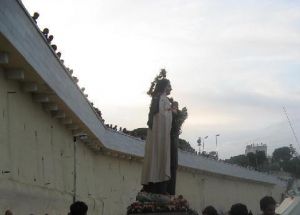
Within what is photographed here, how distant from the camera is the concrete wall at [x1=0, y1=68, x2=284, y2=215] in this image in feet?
32.8

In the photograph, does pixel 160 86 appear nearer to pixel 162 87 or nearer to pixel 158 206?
pixel 162 87

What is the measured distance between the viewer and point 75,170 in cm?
1568

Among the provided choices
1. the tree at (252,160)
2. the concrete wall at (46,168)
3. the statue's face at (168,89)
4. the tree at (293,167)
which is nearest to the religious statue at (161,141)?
the statue's face at (168,89)

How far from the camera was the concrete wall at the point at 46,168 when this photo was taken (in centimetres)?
999

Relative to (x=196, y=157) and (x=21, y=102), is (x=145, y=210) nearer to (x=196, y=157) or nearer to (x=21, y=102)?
(x=21, y=102)

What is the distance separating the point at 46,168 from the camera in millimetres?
12508

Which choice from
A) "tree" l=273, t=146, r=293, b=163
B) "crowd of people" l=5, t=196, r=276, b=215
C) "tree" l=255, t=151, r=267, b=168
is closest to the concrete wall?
"crowd of people" l=5, t=196, r=276, b=215

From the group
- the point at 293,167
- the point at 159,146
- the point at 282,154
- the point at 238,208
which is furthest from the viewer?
the point at 282,154

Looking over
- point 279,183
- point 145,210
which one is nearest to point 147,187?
point 145,210

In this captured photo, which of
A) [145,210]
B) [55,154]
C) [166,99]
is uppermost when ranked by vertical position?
[166,99]

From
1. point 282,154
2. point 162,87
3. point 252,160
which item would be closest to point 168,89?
point 162,87

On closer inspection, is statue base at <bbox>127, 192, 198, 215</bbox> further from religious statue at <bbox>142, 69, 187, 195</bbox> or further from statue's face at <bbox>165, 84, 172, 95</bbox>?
statue's face at <bbox>165, 84, 172, 95</bbox>

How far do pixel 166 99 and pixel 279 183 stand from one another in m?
35.9

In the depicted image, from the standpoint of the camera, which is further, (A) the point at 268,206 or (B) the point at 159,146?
(B) the point at 159,146
